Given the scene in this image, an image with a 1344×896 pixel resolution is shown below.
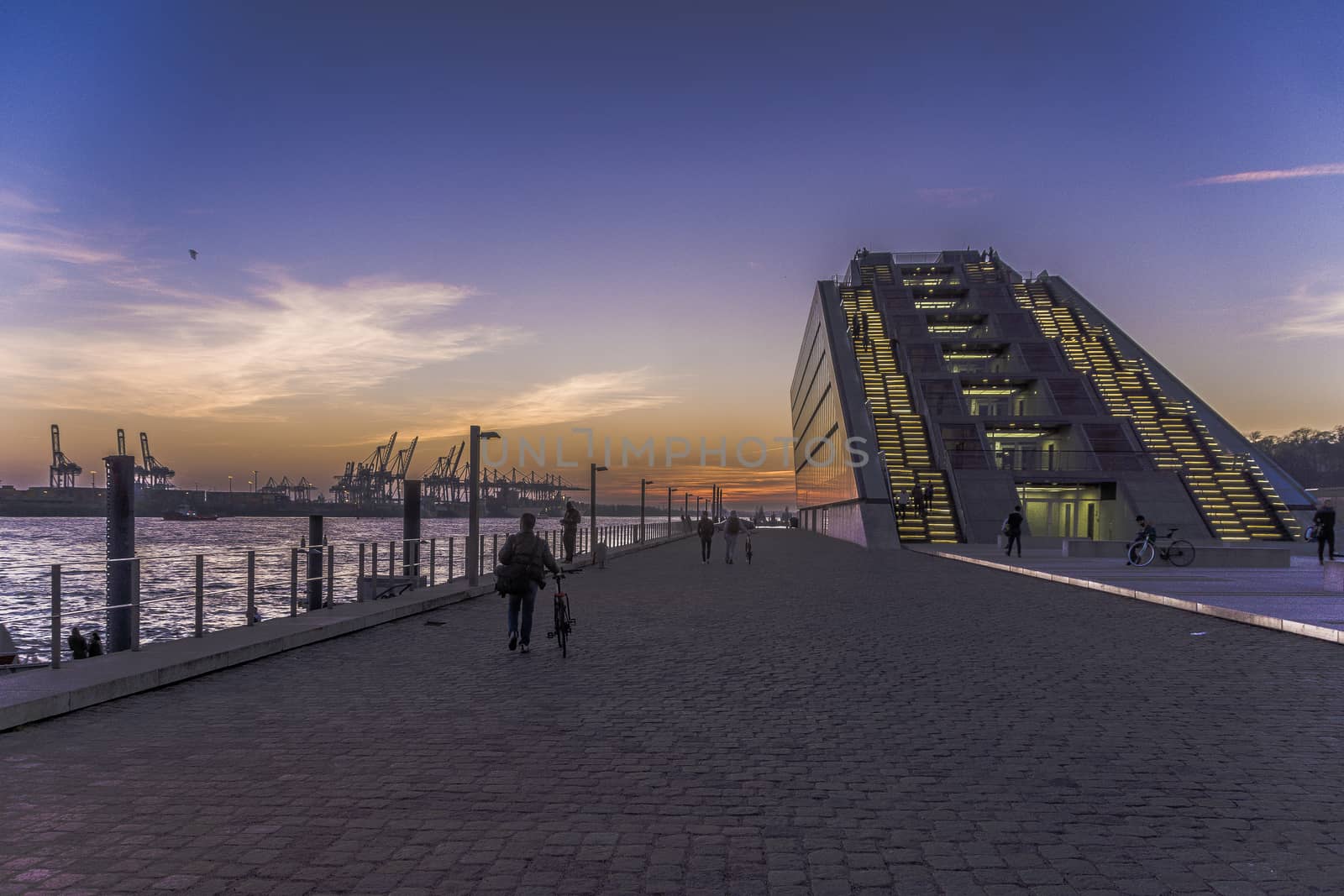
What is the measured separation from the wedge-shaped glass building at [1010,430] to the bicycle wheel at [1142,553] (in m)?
16.7

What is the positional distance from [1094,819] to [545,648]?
714cm

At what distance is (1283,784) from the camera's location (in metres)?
5.33

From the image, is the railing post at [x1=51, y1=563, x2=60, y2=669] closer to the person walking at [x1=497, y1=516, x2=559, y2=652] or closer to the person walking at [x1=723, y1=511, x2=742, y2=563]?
the person walking at [x1=497, y1=516, x2=559, y2=652]

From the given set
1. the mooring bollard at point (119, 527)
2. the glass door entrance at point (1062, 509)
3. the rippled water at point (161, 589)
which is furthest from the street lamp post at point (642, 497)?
the mooring bollard at point (119, 527)

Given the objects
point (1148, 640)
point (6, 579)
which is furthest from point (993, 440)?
point (6, 579)

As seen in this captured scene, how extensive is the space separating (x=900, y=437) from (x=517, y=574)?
43.5m

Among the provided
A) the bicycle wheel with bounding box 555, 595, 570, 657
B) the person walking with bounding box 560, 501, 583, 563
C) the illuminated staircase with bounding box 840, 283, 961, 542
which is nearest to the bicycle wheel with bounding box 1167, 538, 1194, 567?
the illuminated staircase with bounding box 840, 283, 961, 542

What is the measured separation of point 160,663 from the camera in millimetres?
8648

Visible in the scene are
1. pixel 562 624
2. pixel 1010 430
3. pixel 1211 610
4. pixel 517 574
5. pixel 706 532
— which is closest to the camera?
pixel 562 624

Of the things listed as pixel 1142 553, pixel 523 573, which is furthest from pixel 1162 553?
pixel 523 573

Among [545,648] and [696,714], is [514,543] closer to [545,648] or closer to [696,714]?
[545,648]

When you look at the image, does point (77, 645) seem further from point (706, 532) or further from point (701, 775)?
point (701, 775)

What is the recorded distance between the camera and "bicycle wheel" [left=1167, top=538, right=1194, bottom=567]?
2662cm

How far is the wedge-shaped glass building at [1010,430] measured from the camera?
1791 inches
